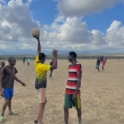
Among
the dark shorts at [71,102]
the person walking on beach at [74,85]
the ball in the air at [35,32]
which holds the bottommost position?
the dark shorts at [71,102]

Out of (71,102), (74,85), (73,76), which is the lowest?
(71,102)

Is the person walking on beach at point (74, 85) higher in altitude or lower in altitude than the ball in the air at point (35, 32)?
lower

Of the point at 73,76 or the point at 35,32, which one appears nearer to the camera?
the point at 73,76

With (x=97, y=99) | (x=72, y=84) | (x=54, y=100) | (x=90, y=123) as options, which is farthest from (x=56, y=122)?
(x=97, y=99)

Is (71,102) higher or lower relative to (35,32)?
lower

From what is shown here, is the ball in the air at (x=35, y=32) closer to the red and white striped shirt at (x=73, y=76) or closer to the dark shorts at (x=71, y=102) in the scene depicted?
the red and white striped shirt at (x=73, y=76)

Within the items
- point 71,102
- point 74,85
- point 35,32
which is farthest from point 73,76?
point 35,32

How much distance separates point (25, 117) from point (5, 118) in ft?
1.98

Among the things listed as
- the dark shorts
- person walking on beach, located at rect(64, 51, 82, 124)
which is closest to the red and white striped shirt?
person walking on beach, located at rect(64, 51, 82, 124)

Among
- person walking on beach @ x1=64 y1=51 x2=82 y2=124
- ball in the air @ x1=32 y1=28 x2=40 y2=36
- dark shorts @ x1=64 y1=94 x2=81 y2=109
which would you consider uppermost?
ball in the air @ x1=32 y1=28 x2=40 y2=36

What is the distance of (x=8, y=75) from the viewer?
18.9ft

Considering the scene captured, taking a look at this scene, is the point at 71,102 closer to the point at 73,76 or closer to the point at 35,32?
the point at 73,76

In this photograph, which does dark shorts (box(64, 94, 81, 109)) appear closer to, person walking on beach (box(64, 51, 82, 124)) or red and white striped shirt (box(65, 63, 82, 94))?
person walking on beach (box(64, 51, 82, 124))

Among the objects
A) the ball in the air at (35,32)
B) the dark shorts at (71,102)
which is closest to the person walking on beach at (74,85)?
the dark shorts at (71,102)
